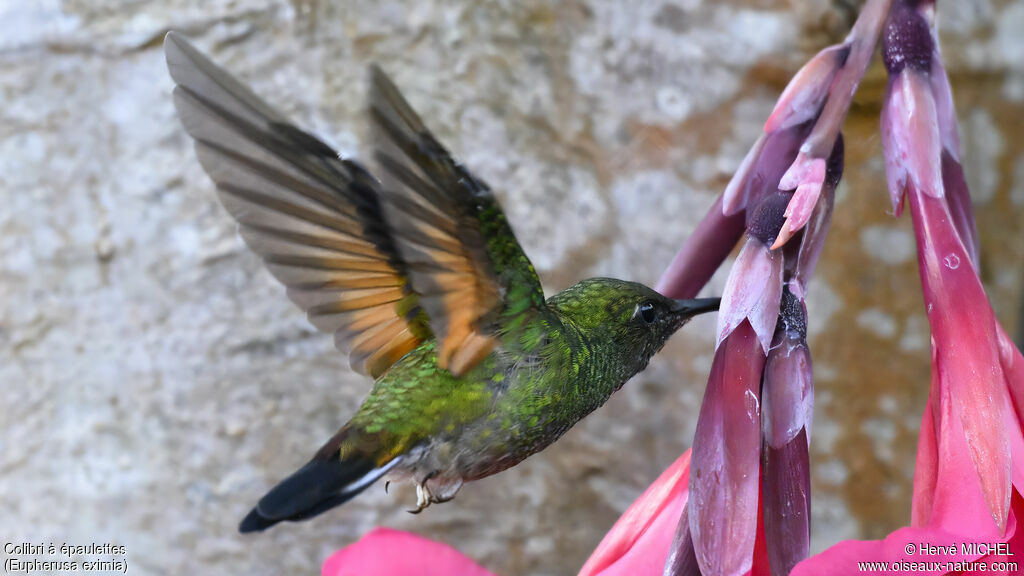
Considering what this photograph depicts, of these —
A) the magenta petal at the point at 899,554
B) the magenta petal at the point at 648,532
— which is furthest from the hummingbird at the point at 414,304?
the magenta petal at the point at 899,554

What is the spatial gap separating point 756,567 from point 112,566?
929mm

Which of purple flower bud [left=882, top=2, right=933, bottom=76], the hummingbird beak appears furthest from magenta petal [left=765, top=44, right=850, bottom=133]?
the hummingbird beak

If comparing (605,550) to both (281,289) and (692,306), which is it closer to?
(692,306)

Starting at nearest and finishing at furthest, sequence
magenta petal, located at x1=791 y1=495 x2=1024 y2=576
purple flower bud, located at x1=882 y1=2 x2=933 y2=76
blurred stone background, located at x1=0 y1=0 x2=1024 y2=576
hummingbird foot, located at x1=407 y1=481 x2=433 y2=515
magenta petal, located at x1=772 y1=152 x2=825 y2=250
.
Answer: magenta petal, located at x1=791 y1=495 x2=1024 y2=576 < magenta petal, located at x1=772 y1=152 x2=825 y2=250 < purple flower bud, located at x1=882 y1=2 x2=933 y2=76 < hummingbird foot, located at x1=407 y1=481 x2=433 y2=515 < blurred stone background, located at x1=0 y1=0 x2=1024 y2=576

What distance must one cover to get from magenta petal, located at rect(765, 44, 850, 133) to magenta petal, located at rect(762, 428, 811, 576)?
9.0 inches

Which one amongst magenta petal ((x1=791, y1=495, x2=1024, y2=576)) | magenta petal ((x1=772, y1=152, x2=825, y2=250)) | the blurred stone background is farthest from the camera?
the blurred stone background

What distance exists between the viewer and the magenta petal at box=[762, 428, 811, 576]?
0.52 metres

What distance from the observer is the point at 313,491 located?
65 centimetres

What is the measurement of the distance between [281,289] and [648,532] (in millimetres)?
687

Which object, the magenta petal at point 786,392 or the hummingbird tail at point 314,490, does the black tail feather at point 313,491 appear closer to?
the hummingbird tail at point 314,490

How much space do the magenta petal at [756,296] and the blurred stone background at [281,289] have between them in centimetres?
62

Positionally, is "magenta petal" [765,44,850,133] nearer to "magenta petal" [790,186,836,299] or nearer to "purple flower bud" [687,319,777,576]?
"magenta petal" [790,186,836,299]

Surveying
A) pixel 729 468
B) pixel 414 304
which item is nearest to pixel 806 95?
pixel 729 468

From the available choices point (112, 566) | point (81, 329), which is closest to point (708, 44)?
point (81, 329)
